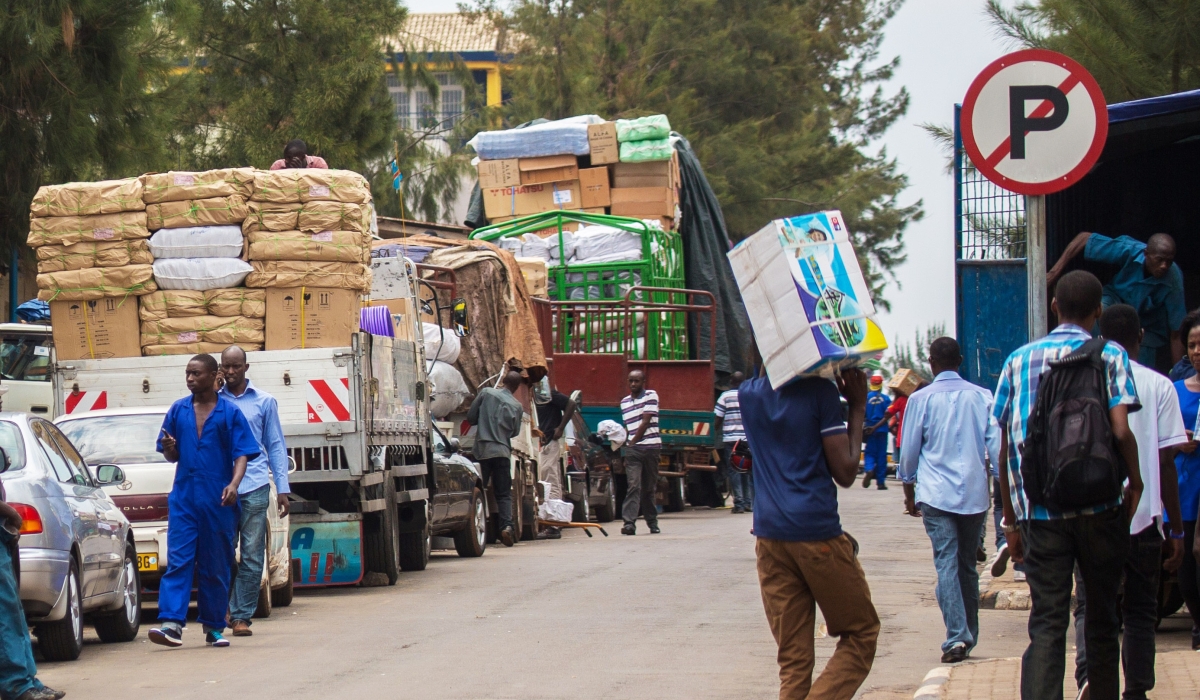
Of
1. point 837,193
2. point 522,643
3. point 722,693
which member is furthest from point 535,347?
point 837,193

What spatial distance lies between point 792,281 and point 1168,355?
5877 mm

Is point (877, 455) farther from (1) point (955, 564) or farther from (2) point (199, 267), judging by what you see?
(1) point (955, 564)

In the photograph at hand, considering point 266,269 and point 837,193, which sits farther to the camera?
point 837,193

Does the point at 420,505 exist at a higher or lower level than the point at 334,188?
lower

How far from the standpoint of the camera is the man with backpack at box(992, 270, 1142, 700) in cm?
575

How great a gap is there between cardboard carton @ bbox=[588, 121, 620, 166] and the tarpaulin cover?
1620 mm

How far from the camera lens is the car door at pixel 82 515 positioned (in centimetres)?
924

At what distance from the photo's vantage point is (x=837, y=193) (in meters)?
41.2

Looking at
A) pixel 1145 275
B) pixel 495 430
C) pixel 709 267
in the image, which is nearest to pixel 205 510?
pixel 1145 275

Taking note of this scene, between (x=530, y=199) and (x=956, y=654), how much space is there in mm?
18108

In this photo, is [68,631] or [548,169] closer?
[68,631]

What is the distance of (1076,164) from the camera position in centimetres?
756

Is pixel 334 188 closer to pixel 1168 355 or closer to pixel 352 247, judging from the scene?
pixel 352 247

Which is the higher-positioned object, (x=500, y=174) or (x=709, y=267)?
(x=500, y=174)
